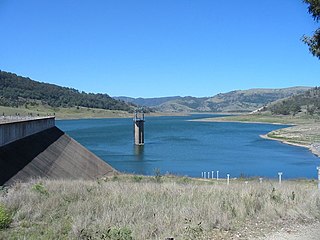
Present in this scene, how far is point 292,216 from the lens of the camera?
9.15 meters

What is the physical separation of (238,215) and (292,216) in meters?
1.19

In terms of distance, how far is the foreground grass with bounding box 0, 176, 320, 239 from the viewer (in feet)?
25.5

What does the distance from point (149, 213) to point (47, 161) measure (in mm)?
21541

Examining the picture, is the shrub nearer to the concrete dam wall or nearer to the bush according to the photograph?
the bush

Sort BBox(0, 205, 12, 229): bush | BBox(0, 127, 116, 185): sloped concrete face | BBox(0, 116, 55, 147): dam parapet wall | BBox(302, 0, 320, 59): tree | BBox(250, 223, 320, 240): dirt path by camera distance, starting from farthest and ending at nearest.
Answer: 1. BBox(0, 116, 55, 147): dam parapet wall
2. BBox(0, 127, 116, 185): sloped concrete face
3. BBox(302, 0, 320, 59): tree
4. BBox(0, 205, 12, 229): bush
5. BBox(250, 223, 320, 240): dirt path

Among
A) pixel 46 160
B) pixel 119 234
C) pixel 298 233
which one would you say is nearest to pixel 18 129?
pixel 46 160

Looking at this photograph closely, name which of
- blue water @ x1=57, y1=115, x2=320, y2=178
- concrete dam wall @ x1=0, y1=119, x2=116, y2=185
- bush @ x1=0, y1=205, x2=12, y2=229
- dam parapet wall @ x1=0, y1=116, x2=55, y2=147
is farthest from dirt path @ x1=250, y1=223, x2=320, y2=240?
blue water @ x1=57, y1=115, x2=320, y2=178

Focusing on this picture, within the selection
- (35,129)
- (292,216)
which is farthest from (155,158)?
(292,216)

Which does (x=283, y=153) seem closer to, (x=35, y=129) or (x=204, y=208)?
(x=35, y=129)

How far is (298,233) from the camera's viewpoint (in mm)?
8055

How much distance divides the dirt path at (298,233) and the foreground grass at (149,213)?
43 centimetres

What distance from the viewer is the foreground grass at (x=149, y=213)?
7781 mm

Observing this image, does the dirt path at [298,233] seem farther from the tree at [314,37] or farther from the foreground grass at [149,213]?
the tree at [314,37]

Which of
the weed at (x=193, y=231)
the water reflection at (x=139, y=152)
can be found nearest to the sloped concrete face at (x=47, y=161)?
the weed at (x=193, y=231)
